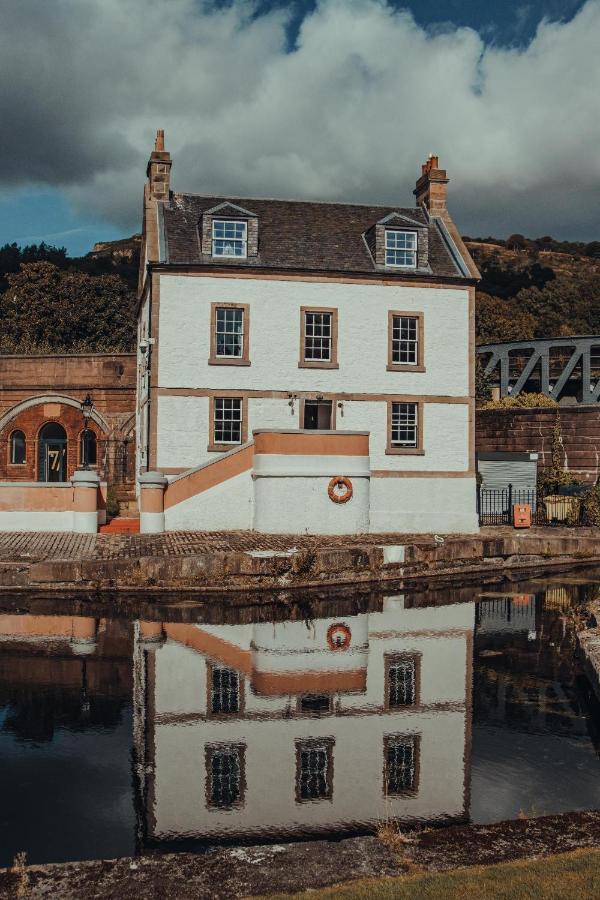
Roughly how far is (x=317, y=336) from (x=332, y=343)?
498mm

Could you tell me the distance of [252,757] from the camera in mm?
9305

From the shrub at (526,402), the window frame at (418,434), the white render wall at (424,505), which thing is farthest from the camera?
the shrub at (526,402)

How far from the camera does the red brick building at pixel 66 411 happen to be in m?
35.4

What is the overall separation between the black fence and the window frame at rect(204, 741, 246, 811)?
62.8 feet

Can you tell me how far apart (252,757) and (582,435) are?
101 ft

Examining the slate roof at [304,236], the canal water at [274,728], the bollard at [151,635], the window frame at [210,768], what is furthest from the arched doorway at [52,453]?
the window frame at [210,768]

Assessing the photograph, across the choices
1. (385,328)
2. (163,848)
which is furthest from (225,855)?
(385,328)

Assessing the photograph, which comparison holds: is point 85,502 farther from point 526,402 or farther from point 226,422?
point 526,402

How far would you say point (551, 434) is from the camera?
3772 cm

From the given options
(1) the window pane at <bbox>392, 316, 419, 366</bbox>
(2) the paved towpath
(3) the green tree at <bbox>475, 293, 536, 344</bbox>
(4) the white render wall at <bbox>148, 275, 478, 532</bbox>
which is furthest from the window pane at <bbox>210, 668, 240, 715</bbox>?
(3) the green tree at <bbox>475, 293, 536, 344</bbox>

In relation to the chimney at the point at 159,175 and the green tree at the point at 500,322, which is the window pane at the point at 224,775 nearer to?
the chimney at the point at 159,175

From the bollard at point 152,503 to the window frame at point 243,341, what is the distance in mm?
4143

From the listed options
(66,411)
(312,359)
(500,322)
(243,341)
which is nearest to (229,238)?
(243,341)

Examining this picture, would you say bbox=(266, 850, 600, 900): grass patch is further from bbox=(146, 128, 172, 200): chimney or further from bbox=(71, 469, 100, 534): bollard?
bbox=(146, 128, 172, 200): chimney
